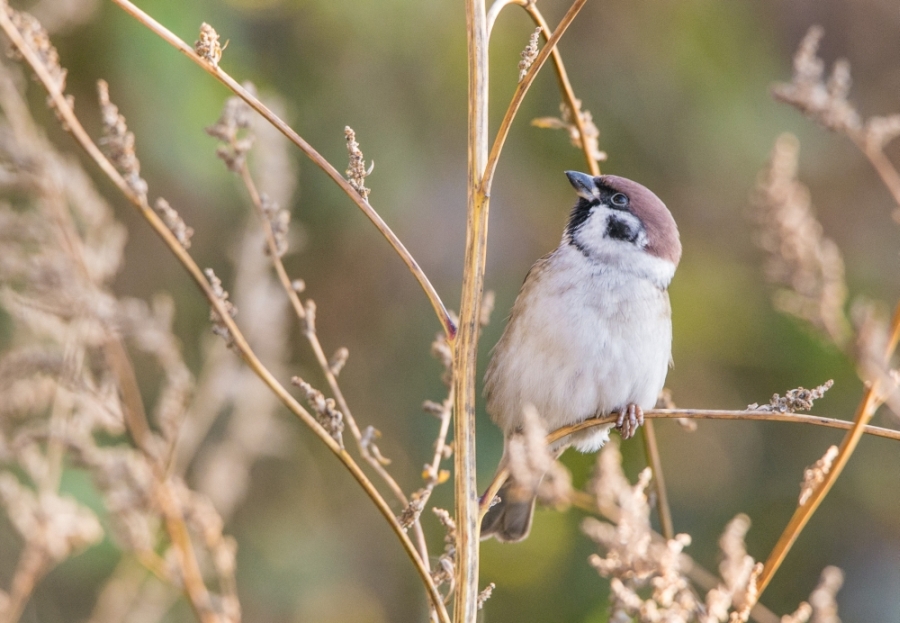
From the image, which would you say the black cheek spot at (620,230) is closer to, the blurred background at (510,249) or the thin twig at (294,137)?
the blurred background at (510,249)

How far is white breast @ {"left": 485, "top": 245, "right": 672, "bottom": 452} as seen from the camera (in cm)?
221

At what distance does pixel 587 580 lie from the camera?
322 cm

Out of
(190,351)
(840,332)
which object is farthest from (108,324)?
(190,351)

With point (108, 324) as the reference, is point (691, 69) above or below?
above

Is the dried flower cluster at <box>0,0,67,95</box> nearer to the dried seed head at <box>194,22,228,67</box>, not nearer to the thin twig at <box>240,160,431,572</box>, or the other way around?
the dried seed head at <box>194,22,228,67</box>

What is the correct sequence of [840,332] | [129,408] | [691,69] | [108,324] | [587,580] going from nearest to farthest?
[840,332] < [108,324] < [129,408] < [587,580] < [691,69]

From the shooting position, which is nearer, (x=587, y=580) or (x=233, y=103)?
(x=233, y=103)

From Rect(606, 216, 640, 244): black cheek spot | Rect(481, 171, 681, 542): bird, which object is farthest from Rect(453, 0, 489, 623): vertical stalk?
Rect(606, 216, 640, 244): black cheek spot

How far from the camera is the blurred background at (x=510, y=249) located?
3.19 meters

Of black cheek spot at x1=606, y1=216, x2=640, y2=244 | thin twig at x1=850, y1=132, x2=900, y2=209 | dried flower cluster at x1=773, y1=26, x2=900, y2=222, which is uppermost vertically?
dried flower cluster at x1=773, y1=26, x2=900, y2=222

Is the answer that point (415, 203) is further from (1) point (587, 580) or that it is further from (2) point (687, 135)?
(1) point (587, 580)

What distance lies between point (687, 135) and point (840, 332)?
2.90 meters

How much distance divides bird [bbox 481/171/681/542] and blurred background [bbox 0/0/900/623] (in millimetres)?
712

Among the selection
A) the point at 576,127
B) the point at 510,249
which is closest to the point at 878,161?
the point at 576,127
